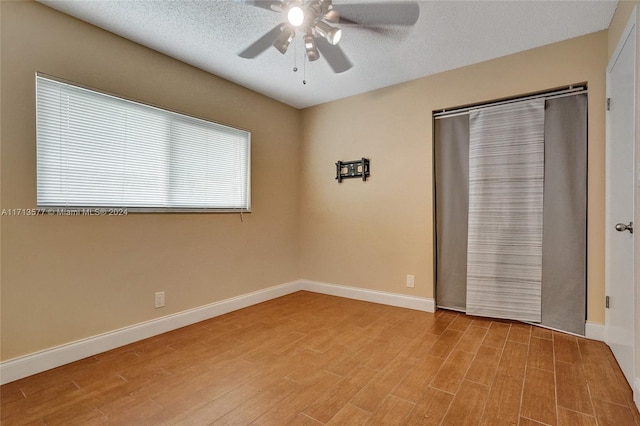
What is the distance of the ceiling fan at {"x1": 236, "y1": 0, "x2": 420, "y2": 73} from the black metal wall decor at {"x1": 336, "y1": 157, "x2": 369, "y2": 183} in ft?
4.89

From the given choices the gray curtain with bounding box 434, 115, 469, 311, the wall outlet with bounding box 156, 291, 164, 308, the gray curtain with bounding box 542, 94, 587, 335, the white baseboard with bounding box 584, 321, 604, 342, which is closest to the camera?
the white baseboard with bounding box 584, 321, 604, 342

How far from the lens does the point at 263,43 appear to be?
205cm

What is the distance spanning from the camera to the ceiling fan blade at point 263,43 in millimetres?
1939

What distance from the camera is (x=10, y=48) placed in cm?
194

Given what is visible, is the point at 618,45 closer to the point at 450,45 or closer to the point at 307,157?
the point at 450,45

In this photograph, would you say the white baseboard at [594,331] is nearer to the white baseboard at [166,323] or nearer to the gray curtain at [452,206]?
the gray curtain at [452,206]

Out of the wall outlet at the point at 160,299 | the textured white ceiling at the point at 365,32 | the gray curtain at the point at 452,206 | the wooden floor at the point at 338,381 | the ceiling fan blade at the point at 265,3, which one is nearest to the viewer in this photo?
the wooden floor at the point at 338,381

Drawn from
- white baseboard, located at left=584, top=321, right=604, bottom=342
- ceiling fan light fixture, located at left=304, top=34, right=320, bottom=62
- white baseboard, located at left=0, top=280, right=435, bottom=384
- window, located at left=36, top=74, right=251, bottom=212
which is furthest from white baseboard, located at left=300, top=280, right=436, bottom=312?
ceiling fan light fixture, located at left=304, top=34, right=320, bottom=62

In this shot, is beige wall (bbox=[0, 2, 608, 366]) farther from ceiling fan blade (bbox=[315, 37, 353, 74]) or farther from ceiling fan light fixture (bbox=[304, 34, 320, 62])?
ceiling fan light fixture (bbox=[304, 34, 320, 62])

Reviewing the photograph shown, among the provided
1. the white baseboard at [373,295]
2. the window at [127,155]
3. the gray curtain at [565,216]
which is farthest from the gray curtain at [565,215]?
the window at [127,155]

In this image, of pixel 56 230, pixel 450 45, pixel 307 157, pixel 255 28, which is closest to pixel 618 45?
pixel 450 45

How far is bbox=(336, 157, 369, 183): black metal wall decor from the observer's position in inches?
144

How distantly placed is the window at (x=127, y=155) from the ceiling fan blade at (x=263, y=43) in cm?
112

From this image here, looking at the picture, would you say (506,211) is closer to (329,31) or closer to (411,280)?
(411,280)
